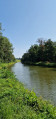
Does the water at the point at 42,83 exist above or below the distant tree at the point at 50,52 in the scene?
below

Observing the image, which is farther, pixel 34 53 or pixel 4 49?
pixel 34 53

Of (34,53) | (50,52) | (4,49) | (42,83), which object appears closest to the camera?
(42,83)

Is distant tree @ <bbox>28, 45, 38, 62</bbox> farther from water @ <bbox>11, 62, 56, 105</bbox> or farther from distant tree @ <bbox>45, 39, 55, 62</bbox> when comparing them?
water @ <bbox>11, 62, 56, 105</bbox>

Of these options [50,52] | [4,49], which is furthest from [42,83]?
[50,52]

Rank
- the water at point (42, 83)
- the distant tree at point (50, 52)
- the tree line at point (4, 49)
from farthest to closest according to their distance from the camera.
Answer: the distant tree at point (50, 52) → the tree line at point (4, 49) → the water at point (42, 83)

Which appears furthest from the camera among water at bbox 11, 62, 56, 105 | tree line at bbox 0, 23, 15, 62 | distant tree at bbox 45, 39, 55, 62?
distant tree at bbox 45, 39, 55, 62

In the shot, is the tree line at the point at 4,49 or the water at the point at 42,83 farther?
the tree line at the point at 4,49

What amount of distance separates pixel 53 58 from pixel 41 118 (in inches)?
1510

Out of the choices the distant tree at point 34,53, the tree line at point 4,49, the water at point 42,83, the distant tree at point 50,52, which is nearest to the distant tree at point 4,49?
the tree line at point 4,49

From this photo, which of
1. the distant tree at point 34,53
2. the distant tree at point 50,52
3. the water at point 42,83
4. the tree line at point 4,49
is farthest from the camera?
the distant tree at point 34,53

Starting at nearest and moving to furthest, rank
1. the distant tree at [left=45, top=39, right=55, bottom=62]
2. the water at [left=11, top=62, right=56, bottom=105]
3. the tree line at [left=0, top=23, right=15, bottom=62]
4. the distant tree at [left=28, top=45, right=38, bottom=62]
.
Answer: the water at [left=11, top=62, right=56, bottom=105] → the tree line at [left=0, top=23, right=15, bottom=62] → the distant tree at [left=45, top=39, right=55, bottom=62] → the distant tree at [left=28, top=45, right=38, bottom=62]

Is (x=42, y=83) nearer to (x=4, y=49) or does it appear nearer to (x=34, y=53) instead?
(x=4, y=49)

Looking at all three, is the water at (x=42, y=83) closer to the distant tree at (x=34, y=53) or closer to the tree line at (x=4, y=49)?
the tree line at (x=4, y=49)

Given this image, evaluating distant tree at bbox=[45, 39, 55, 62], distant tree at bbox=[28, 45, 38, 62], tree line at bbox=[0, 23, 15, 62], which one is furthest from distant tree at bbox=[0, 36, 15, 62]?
distant tree at bbox=[28, 45, 38, 62]
